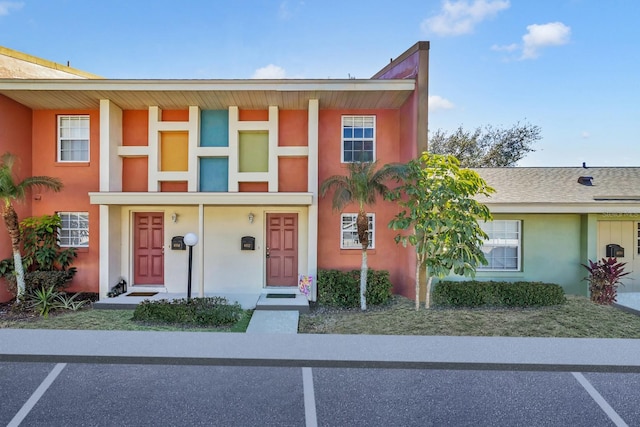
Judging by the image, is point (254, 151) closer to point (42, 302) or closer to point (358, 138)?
point (358, 138)

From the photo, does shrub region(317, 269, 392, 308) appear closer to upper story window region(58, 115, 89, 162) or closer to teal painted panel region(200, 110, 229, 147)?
teal painted panel region(200, 110, 229, 147)

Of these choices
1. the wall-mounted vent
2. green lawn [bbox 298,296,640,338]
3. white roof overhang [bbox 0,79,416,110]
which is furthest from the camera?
the wall-mounted vent

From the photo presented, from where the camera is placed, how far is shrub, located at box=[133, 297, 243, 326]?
247 inches

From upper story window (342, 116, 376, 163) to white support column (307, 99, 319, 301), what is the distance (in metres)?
1.01

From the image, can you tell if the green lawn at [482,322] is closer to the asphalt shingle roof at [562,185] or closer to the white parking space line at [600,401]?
the white parking space line at [600,401]

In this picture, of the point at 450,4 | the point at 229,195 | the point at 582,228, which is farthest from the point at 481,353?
the point at 450,4

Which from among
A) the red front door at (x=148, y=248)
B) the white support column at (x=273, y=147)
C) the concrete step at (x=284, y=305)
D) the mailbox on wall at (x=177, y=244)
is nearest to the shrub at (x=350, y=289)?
the concrete step at (x=284, y=305)

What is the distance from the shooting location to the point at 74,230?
345 inches

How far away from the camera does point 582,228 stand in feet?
29.2

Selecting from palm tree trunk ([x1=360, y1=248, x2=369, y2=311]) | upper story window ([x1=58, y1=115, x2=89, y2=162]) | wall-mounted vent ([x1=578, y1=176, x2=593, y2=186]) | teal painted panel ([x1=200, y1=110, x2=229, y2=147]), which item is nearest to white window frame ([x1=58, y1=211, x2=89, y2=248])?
upper story window ([x1=58, y1=115, x2=89, y2=162])

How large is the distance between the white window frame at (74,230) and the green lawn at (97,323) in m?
2.62

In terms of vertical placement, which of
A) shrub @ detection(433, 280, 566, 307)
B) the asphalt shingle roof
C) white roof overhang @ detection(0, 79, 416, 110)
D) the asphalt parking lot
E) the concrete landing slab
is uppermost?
white roof overhang @ detection(0, 79, 416, 110)

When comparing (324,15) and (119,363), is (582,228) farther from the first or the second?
(119,363)

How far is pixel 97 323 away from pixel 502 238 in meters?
10.4
